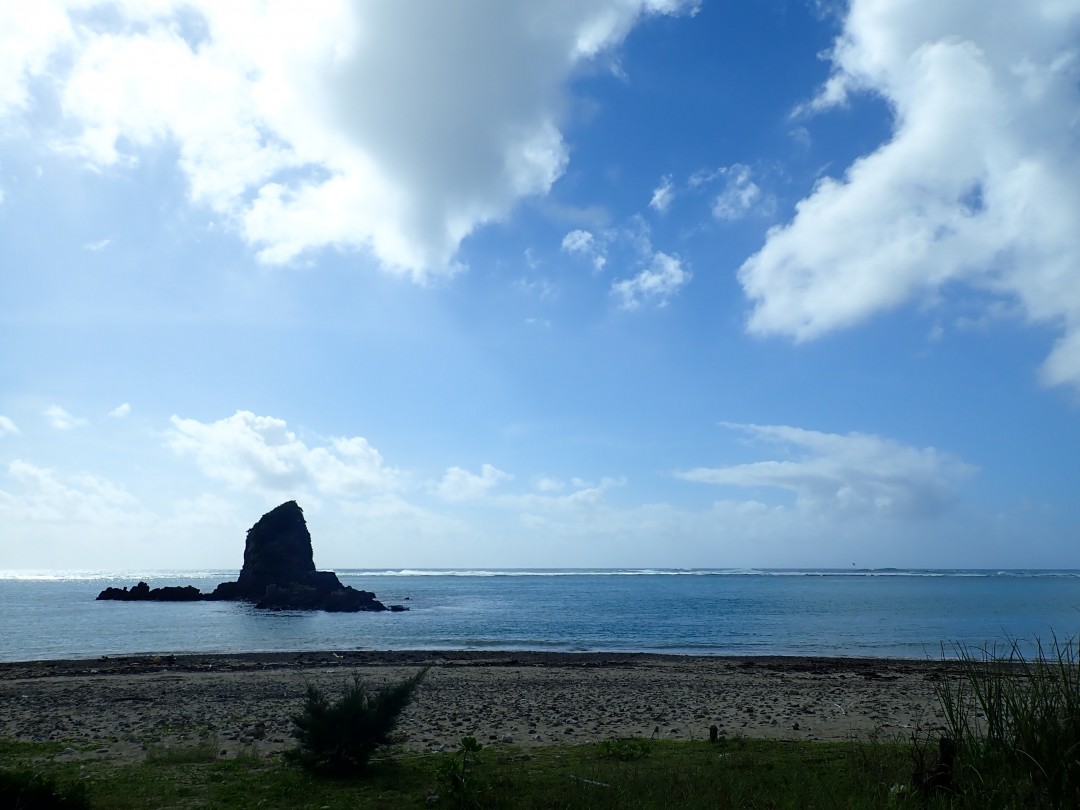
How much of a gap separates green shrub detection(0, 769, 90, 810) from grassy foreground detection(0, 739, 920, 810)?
0.80m

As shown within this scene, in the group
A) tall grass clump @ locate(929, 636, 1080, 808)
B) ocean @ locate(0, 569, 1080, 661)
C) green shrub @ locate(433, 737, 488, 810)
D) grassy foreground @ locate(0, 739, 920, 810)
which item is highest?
tall grass clump @ locate(929, 636, 1080, 808)

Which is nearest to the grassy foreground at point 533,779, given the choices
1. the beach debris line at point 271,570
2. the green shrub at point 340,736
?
the green shrub at point 340,736

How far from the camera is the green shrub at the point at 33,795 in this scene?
7980 millimetres

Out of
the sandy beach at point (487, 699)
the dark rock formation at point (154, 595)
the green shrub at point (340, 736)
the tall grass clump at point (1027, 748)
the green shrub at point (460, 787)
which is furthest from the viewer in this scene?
the dark rock formation at point (154, 595)

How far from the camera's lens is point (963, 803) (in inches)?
342

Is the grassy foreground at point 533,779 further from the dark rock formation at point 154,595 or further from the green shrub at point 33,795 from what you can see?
the dark rock formation at point 154,595

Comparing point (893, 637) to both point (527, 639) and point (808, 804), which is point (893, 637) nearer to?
point (527, 639)

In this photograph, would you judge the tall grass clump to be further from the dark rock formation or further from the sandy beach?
the dark rock formation

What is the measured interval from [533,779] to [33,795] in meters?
6.92

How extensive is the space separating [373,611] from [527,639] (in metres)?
38.9

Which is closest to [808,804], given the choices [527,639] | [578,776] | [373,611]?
[578,776]

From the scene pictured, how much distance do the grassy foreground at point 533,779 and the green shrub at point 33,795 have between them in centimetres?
80

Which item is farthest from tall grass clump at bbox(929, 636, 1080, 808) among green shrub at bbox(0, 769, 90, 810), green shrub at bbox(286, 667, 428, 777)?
green shrub at bbox(0, 769, 90, 810)

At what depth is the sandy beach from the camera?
17031 mm
